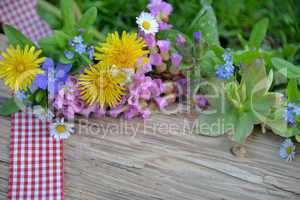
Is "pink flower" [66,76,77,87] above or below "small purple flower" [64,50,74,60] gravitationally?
below

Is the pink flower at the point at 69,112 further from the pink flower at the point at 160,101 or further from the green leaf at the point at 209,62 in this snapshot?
the green leaf at the point at 209,62

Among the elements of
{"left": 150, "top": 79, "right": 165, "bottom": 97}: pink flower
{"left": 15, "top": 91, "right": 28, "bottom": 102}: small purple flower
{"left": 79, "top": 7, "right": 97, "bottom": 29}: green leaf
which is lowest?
{"left": 15, "top": 91, "right": 28, "bottom": 102}: small purple flower

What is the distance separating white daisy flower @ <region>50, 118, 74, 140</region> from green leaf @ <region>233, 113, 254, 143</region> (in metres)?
0.45

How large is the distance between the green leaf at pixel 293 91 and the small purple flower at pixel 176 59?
30 cm

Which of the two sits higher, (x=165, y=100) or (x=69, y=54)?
(x=69, y=54)

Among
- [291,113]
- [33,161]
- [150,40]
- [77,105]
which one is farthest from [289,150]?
[33,161]

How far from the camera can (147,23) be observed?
1.20m

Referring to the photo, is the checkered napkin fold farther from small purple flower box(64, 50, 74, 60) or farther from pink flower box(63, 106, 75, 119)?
small purple flower box(64, 50, 74, 60)

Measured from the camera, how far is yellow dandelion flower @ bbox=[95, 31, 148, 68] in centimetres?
113

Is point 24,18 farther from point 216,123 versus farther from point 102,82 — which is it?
point 216,123

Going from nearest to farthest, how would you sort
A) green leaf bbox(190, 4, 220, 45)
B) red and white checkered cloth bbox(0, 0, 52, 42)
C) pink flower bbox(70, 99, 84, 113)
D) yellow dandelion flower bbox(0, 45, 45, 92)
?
yellow dandelion flower bbox(0, 45, 45, 92) < pink flower bbox(70, 99, 84, 113) < green leaf bbox(190, 4, 220, 45) < red and white checkered cloth bbox(0, 0, 52, 42)

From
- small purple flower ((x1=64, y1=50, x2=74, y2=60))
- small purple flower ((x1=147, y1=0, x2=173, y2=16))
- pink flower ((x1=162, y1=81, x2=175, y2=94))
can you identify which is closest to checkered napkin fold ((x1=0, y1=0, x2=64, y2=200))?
small purple flower ((x1=64, y1=50, x2=74, y2=60))

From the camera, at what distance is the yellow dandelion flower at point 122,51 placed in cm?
113

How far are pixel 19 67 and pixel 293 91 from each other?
70 centimetres
